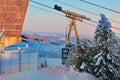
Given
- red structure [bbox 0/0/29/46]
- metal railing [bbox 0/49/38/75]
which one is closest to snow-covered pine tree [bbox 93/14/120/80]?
red structure [bbox 0/0/29/46]

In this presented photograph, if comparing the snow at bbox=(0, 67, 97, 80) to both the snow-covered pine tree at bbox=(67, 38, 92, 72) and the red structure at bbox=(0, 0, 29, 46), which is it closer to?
the snow-covered pine tree at bbox=(67, 38, 92, 72)

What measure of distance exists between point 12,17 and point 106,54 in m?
5.37

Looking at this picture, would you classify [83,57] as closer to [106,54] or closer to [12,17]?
[106,54]

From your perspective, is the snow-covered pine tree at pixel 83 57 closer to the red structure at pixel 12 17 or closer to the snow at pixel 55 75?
the snow at pixel 55 75

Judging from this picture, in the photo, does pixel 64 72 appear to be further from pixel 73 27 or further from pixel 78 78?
pixel 73 27

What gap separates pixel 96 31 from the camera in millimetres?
11984

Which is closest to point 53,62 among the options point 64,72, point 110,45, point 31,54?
point 31,54

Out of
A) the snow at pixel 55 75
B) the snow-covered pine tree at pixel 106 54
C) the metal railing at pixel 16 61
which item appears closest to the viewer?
the snow-covered pine tree at pixel 106 54

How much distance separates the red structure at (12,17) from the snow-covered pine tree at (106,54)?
13.9 ft

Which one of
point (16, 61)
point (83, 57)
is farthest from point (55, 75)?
point (16, 61)

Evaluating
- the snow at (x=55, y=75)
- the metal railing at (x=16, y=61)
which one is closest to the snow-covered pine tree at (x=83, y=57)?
the snow at (x=55, y=75)

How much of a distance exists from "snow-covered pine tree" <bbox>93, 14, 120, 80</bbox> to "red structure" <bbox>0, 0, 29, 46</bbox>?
13.9 feet

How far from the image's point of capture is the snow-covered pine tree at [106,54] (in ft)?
38.1

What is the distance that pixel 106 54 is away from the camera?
38.4ft
